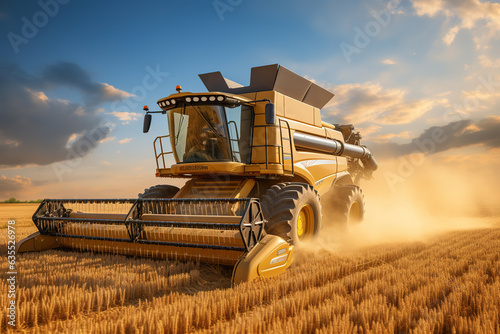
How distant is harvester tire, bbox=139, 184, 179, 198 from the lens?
650 centimetres

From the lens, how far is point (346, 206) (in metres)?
7.46

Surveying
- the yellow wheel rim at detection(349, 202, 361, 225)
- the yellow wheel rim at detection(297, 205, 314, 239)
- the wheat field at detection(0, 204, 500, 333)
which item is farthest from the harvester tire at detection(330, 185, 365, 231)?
the wheat field at detection(0, 204, 500, 333)

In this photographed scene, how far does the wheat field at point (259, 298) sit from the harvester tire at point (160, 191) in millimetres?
2058

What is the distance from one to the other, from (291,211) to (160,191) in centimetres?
294

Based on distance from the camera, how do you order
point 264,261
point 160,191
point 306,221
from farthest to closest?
point 160,191 < point 306,221 < point 264,261

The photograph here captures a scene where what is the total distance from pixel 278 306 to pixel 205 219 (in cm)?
183

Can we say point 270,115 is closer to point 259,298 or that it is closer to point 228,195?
point 228,195

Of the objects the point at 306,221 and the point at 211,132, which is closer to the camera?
the point at 211,132

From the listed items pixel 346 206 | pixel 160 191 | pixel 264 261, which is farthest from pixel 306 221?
pixel 160 191

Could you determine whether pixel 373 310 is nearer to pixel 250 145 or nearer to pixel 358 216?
pixel 250 145

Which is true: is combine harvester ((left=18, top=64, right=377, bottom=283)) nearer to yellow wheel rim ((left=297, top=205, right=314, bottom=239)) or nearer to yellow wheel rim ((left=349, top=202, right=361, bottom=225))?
yellow wheel rim ((left=297, top=205, right=314, bottom=239))

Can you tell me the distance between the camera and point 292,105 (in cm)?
672

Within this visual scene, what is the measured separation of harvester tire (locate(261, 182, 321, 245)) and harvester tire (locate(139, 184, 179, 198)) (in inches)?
93.9

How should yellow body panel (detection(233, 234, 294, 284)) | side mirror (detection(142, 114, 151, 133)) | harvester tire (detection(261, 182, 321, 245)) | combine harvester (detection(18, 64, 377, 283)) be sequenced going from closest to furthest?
yellow body panel (detection(233, 234, 294, 284)) < combine harvester (detection(18, 64, 377, 283)) < harvester tire (detection(261, 182, 321, 245)) < side mirror (detection(142, 114, 151, 133))
